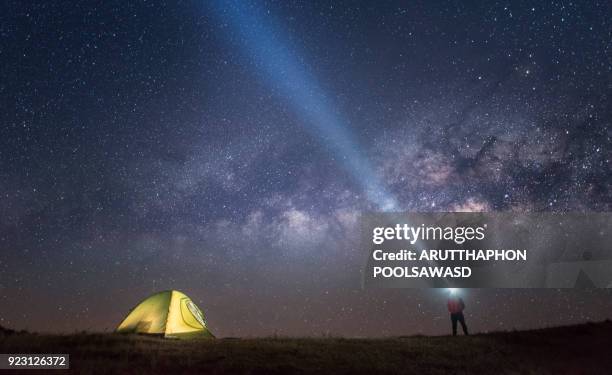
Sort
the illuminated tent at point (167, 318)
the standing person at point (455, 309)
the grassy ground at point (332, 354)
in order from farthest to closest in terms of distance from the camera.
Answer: the standing person at point (455, 309) → the illuminated tent at point (167, 318) → the grassy ground at point (332, 354)

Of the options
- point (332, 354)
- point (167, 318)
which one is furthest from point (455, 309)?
point (167, 318)

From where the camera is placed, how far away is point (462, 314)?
896 inches

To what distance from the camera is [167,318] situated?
835 inches

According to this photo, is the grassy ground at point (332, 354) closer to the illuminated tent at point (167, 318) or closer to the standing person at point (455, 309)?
the standing person at point (455, 309)

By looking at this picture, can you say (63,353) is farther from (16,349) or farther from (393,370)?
(393,370)

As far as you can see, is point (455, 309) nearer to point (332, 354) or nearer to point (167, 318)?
point (332, 354)

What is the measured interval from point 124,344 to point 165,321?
15.4 feet

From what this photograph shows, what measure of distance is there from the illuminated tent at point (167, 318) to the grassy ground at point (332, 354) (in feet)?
8.91

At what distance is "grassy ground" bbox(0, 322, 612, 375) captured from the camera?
13.9 metres

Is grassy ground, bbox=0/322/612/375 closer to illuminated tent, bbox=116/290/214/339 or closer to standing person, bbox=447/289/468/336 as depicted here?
standing person, bbox=447/289/468/336

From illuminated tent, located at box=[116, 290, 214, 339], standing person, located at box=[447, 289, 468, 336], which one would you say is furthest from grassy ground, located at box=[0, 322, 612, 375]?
illuminated tent, located at box=[116, 290, 214, 339]

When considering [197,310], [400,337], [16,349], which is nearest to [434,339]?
[400,337]

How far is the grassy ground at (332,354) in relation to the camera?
1389cm

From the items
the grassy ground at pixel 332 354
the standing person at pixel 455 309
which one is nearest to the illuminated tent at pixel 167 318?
the grassy ground at pixel 332 354
